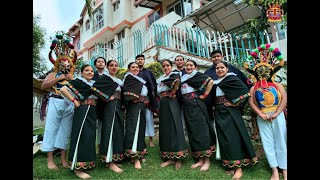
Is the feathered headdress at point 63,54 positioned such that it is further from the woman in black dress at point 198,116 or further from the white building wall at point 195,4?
the white building wall at point 195,4

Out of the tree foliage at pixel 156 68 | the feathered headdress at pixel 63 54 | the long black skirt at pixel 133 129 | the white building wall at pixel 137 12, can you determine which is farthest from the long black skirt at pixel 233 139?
the white building wall at pixel 137 12

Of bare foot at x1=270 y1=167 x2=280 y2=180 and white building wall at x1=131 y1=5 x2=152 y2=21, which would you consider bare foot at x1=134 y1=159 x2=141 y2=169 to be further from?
white building wall at x1=131 y1=5 x2=152 y2=21

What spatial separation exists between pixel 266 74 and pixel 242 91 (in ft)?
1.59

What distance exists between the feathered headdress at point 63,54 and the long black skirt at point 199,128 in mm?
2122

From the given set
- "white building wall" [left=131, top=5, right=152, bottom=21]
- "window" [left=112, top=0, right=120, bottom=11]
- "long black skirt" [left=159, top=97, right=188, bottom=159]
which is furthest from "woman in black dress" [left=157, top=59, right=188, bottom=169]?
"window" [left=112, top=0, right=120, bottom=11]

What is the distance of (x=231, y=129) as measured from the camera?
4133 millimetres

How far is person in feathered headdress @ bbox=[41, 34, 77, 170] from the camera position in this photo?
4.32m

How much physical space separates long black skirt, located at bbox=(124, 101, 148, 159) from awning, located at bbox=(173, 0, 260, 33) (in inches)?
332

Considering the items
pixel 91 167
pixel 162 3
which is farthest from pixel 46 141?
pixel 162 3

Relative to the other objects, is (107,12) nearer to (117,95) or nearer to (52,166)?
(117,95)

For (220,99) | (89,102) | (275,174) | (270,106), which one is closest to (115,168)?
(89,102)

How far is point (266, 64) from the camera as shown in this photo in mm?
4191

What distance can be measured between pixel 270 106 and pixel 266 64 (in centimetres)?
69
